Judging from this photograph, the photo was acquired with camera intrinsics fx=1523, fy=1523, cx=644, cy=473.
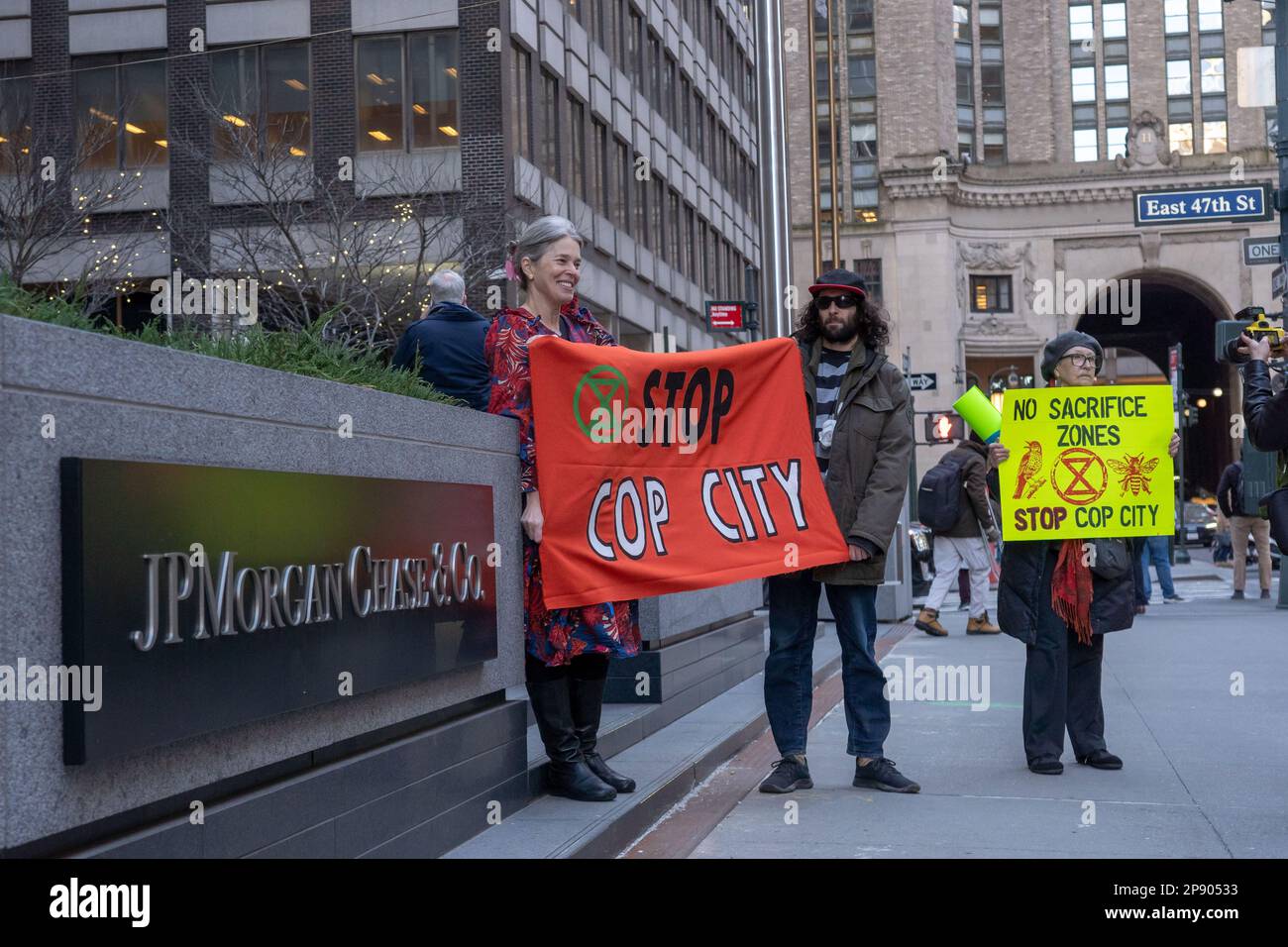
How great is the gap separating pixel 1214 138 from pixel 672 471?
66.0 m

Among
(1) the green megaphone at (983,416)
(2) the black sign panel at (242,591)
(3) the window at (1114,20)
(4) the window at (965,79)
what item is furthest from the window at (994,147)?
(2) the black sign panel at (242,591)

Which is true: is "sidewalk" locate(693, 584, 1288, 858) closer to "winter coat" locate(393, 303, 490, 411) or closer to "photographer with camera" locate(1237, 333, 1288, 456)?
"photographer with camera" locate(1237, 333, 1288, 456)

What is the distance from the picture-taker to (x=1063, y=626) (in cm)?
731

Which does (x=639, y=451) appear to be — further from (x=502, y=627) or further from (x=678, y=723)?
(x=678, y=723)

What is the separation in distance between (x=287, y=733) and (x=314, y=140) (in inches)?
1021

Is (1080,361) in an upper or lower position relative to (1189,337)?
lower

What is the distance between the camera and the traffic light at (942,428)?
Answer: 21.2 meters

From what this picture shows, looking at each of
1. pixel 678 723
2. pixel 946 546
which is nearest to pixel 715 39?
pixel 946 546

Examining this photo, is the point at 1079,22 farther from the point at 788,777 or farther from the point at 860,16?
the point at 788,777

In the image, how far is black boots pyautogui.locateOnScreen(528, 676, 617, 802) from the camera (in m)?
6.02

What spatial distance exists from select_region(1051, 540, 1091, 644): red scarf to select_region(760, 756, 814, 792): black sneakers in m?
1.50

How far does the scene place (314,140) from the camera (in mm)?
28750

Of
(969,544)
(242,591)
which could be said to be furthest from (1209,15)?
(242,591)

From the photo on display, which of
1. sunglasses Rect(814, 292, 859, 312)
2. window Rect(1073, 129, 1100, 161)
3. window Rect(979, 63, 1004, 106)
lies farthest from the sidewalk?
window Rect(979, 63, 1004, 106)
